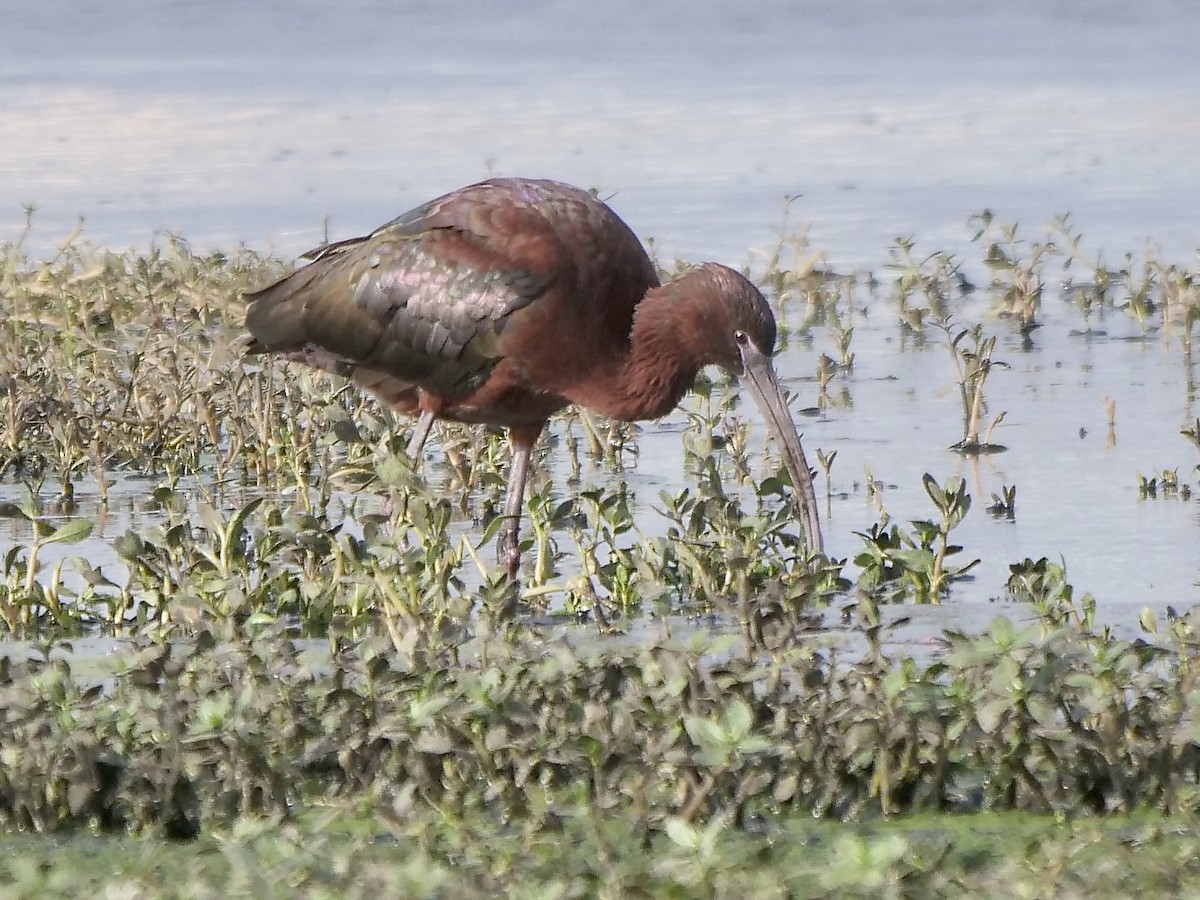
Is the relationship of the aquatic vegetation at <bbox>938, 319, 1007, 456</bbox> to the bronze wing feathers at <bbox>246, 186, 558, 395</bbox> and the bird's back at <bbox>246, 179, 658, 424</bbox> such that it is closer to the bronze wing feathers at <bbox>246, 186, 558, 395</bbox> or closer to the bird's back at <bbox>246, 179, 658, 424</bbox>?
the bird's back at <bbox>246, 179, 658, 424</bbox>

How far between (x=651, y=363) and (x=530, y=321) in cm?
33

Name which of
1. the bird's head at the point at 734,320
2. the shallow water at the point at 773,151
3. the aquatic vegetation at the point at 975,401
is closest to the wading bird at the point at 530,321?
the bird's head at the point at 734,320

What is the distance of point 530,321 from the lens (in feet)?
21.7

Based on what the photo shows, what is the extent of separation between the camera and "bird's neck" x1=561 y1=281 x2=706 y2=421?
21.5ft

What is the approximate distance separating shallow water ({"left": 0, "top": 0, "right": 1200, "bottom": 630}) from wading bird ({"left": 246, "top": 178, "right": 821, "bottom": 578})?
56 centimetres

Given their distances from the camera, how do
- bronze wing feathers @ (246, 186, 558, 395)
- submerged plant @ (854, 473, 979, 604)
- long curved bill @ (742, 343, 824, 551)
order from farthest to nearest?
bronze wing feathers @ (246, 186, 558, 395)
long curved bill @ (742, 343, 824, 551)
submerged plant @ (854, 473, 979, 604)

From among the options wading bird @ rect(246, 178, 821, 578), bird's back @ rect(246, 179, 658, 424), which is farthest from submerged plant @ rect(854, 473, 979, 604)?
bird's back @ rect(246, 179, 658, 424)

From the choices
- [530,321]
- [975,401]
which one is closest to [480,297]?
[530,321]

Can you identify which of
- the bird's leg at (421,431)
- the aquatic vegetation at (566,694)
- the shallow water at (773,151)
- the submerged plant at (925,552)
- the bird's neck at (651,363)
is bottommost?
the aquatic vegetation at (566,694)

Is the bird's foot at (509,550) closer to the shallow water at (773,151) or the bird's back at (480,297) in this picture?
the bird's back at (480,297)

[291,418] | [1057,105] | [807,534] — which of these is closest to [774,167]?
[1057,105]

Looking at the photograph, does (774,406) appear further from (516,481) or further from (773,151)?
(773,151)

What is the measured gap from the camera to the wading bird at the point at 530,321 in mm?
6586

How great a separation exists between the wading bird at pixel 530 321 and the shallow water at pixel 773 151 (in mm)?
559
